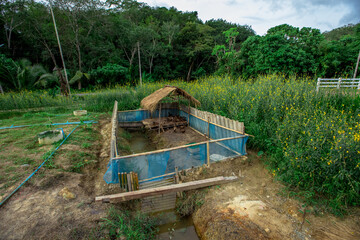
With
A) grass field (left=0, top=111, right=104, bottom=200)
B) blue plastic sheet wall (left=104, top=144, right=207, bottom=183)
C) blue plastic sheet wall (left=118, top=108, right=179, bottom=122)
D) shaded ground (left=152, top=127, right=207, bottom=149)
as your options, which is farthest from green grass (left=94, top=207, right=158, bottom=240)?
blue plastic sheet wall (left=118, top=108, right=179, bottom=122)

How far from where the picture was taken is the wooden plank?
3.79m

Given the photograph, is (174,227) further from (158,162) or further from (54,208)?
(54,208)

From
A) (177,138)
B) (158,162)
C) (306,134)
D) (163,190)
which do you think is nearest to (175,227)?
(163,190)

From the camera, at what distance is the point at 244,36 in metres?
32.3

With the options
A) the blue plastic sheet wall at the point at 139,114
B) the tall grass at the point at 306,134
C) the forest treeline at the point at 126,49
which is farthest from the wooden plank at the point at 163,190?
the forest treeline at the point at 126,49

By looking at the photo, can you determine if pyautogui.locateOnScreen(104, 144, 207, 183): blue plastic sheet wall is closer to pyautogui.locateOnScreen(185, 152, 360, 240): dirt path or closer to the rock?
pyautogui.locateOnScreen(185, 152, 360, 240): dirt path

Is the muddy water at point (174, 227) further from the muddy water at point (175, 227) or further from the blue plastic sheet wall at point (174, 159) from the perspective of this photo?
the blue plastic sheet wall at point (174, 159)

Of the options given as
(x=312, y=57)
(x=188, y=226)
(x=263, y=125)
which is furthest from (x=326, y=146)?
(x=312, y=57)

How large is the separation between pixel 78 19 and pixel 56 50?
15.1 feet

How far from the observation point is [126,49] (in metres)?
25.4

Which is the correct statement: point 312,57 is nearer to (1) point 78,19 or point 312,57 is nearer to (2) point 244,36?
(2) point 244,36

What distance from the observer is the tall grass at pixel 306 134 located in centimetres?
341

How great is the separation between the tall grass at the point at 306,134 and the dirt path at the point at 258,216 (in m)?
0.34

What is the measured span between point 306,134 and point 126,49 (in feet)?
85.2
